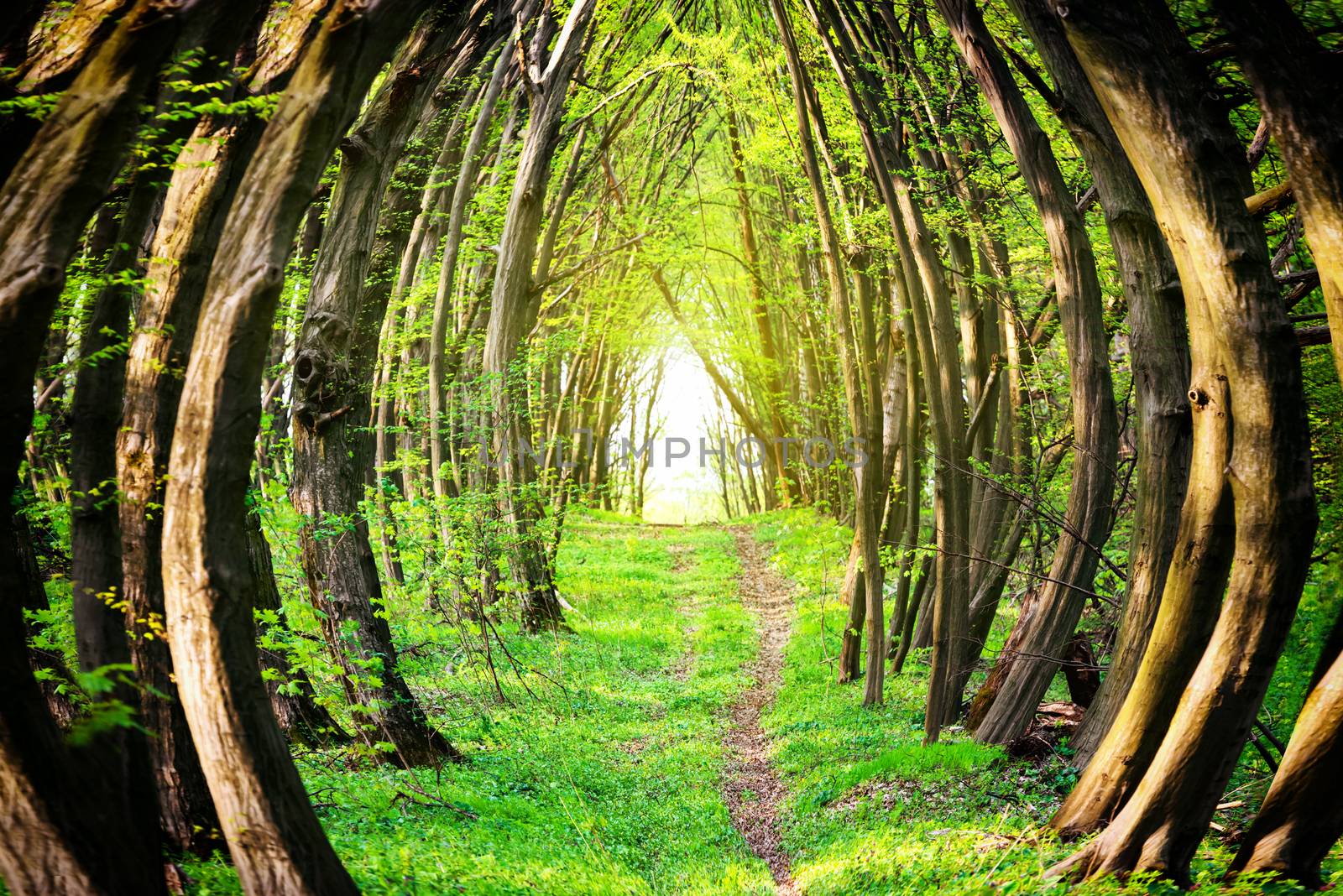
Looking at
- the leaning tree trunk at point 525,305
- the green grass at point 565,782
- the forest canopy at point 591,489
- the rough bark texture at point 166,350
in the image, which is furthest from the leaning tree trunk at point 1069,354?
the leaning tree trunk at point 525,305

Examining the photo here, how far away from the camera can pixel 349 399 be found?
6.26m

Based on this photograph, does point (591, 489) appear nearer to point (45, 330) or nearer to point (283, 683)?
point (283, 683)

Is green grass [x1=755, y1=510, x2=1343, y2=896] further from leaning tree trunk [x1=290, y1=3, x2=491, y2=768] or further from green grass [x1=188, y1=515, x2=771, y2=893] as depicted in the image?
leaning tree trunk [x1=290, y1=3, x2=491, y2=768]

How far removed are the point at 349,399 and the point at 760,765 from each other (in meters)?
4.79

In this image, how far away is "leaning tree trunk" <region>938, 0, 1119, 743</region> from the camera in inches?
232

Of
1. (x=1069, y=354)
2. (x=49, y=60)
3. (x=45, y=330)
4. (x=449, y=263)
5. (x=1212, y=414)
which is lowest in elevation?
(x=1212, y=414)

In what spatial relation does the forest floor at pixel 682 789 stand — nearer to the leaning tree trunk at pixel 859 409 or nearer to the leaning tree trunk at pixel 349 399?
the leaning tree trunk at pixel 349 399

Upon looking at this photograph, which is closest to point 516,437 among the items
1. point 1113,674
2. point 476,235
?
point 476,235

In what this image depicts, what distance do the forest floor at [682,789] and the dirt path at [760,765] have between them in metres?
0.03

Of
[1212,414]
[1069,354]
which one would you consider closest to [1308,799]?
[1212,414]

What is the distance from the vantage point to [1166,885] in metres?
3.94

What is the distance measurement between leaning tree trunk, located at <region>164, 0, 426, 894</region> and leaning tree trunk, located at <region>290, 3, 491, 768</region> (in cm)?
274

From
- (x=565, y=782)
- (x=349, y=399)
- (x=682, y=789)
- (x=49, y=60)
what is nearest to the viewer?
(x=49, y=60)

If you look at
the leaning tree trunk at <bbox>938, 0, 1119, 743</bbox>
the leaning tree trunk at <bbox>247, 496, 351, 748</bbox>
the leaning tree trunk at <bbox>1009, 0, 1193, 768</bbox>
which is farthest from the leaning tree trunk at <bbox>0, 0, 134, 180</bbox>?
the leaning tree trunk at <bbox>938, 0, 1119, 743</bbox>
